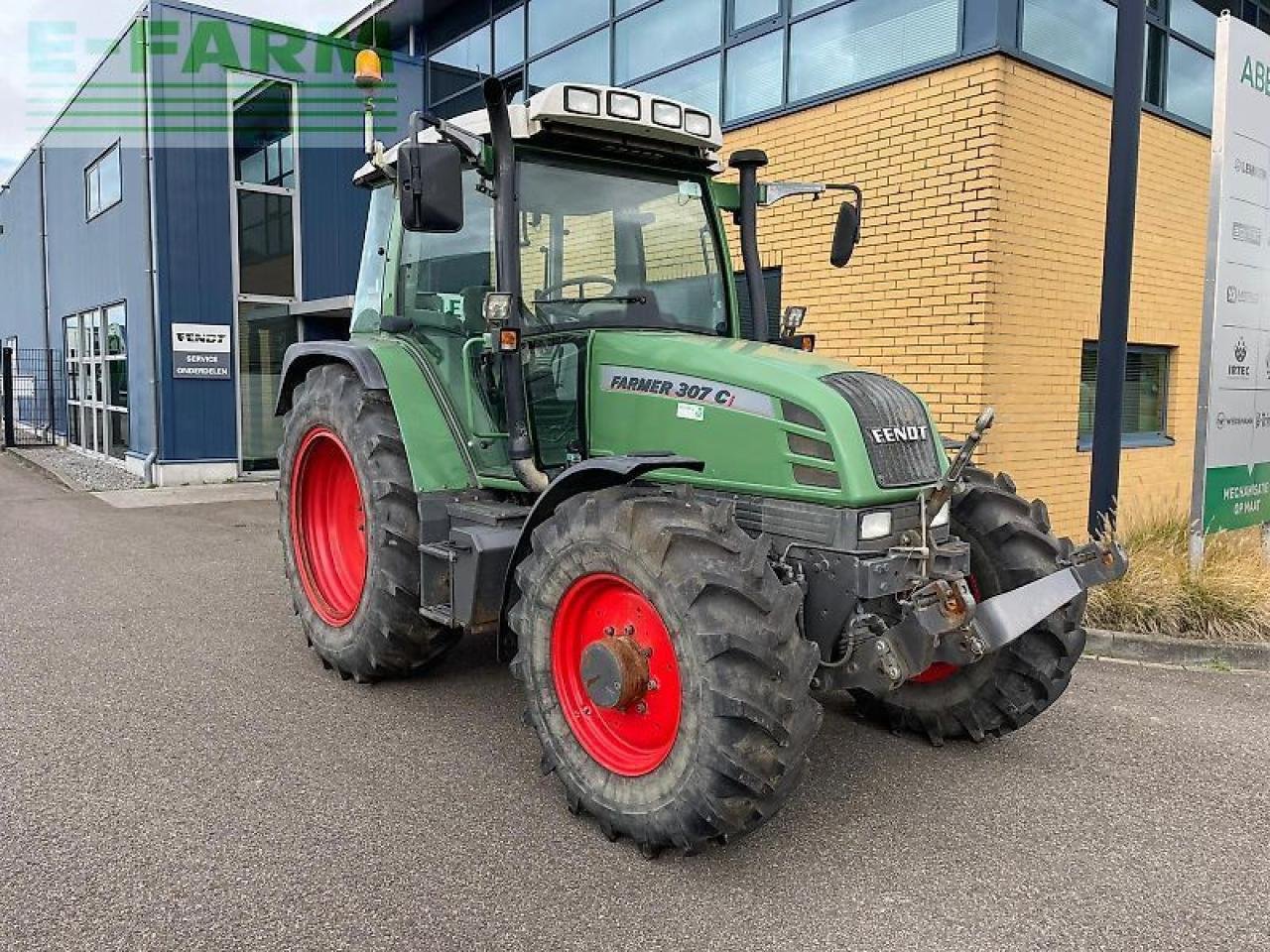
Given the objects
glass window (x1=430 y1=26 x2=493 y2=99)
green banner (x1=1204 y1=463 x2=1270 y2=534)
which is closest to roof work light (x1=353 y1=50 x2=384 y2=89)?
green banner (x1=1204 y1=463 x2=1270 y2=534)

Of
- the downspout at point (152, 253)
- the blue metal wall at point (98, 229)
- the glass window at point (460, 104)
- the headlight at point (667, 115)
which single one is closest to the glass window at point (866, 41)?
the headlight at point (667, 115)

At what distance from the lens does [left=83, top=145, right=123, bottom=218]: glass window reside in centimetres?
1359

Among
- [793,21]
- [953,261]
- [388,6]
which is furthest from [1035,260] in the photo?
[388,6]

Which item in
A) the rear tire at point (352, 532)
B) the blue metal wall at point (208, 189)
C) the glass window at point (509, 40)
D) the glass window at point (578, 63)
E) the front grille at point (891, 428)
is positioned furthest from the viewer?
the blue metal wall at point (208, 189)

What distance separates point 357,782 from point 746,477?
180 centimetres

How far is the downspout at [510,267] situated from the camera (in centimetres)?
373

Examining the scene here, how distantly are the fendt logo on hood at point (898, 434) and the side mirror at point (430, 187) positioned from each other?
162cm

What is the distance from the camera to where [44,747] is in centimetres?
397

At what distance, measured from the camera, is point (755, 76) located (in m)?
8.44

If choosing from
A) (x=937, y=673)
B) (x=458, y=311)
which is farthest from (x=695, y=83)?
(x=937, y=673)

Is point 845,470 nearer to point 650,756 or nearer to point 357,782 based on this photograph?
point 650,756

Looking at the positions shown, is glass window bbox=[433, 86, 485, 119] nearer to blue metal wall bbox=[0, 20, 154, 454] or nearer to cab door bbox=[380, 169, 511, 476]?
blue metal wall bbox=[0, 20, 154, 454]

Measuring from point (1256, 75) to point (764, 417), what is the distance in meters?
4.92

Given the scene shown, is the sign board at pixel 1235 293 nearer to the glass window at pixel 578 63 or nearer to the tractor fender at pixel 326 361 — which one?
the tractor fender at pixel 326 361
